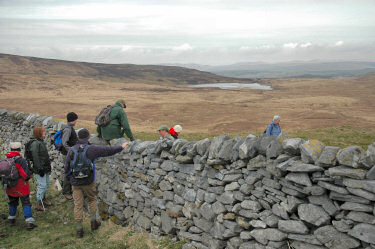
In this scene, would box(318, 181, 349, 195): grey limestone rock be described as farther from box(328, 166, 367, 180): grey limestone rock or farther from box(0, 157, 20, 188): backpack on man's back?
box(0, 157, 20, 188): backpack on man's back

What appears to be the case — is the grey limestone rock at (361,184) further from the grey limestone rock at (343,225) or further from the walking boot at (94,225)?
the walking boot at (94,225)

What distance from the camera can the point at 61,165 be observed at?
11.7 meters

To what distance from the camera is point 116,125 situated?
29.7 ft

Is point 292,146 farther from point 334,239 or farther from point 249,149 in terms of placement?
point 334,239

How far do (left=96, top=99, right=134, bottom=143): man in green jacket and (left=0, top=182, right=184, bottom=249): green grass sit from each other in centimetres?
259

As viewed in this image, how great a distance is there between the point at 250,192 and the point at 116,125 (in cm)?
504

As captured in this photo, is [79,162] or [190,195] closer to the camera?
[190,195]

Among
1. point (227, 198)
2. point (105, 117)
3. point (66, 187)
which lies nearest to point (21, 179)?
point (66, 187)

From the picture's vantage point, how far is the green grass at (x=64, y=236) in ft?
23.6

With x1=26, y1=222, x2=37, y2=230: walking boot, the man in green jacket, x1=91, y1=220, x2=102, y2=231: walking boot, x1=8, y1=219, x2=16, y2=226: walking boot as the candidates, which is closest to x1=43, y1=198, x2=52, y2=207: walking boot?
x1=8, y1=219, x2=16, y2=226: walking boot

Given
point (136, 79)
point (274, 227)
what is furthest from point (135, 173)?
point (136, 79)

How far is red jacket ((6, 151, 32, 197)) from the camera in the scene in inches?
304

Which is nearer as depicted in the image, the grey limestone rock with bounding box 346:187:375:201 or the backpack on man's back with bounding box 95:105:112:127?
the grey limestone rock with bounding box 346:187:375:201

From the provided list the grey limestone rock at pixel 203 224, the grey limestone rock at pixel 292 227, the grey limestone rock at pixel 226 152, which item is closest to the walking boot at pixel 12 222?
the grey limestone rock at pixel 203 224
